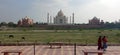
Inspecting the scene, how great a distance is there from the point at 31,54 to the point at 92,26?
11907 centimetres

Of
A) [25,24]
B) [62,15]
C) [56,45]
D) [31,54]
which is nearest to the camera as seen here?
[31,54]

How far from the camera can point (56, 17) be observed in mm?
163250

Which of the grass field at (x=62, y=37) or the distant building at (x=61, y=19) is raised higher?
the distant building at (x=61, y=19)

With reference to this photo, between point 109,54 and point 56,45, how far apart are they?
8277mm

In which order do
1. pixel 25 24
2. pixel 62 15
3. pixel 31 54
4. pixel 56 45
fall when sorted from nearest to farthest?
pixel 31 54 → pixel 56 45 → pixel 25 24 → pixel 62 15

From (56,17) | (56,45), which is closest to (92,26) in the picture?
(56,17)

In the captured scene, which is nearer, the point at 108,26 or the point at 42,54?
the point at 42,54

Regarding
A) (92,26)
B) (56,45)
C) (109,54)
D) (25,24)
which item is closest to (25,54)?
(109,54)

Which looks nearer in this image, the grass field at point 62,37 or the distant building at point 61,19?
the grass field at point 62,37

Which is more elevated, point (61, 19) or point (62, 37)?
point (61, 19)

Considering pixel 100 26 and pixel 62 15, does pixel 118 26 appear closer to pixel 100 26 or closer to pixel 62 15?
pixel 100 26

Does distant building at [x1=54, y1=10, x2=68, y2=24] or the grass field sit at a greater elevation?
distant building at [x1=54, y1=10, x2=68, y2=24]

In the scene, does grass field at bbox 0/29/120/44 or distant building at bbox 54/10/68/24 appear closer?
grass field at bbox 0/29/120/44

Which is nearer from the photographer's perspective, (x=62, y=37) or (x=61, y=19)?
(x=62, y=37)
